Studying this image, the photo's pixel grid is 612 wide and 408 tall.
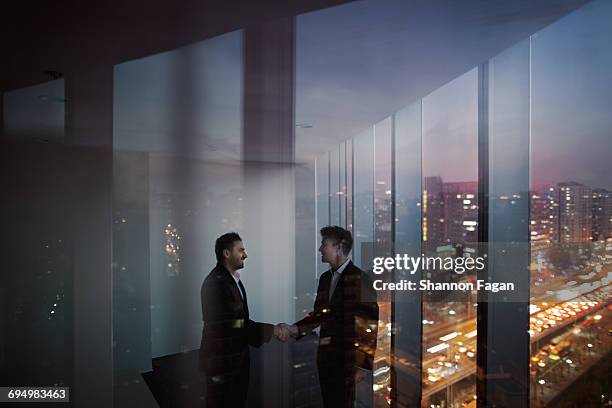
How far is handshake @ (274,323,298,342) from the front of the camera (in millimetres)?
1651

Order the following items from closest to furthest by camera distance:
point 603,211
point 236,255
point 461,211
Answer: point 603,211, point 461,211, point 236,255

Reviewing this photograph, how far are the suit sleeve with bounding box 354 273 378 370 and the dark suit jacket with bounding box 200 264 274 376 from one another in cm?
51

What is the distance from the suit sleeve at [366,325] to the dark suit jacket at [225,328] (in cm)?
51

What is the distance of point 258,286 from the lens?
5.40 feet

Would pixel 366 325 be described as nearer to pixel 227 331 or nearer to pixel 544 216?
pixel 227 331

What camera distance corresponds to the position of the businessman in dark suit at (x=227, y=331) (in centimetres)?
162

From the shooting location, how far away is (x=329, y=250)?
1622 mm

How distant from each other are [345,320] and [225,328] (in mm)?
689

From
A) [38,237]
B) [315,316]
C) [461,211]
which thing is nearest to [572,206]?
[461,211]

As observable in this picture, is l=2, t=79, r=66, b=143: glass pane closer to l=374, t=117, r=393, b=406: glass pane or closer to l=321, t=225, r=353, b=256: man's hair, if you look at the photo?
Result: l=321, t=225, r=353, b=256: man's hair

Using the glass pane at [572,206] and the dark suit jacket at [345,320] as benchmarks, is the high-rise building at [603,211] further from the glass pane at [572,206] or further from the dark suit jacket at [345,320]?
the dark suit jacket at [345,320]

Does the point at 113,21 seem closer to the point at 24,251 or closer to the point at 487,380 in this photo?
the point at 24,251

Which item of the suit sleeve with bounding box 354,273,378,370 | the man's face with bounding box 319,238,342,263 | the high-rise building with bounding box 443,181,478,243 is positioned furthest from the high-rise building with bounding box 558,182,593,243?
the man's face with bounding box 319,238,342,263

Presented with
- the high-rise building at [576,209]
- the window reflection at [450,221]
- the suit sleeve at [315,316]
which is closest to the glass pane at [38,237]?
the suit sleeve at [315,316]
